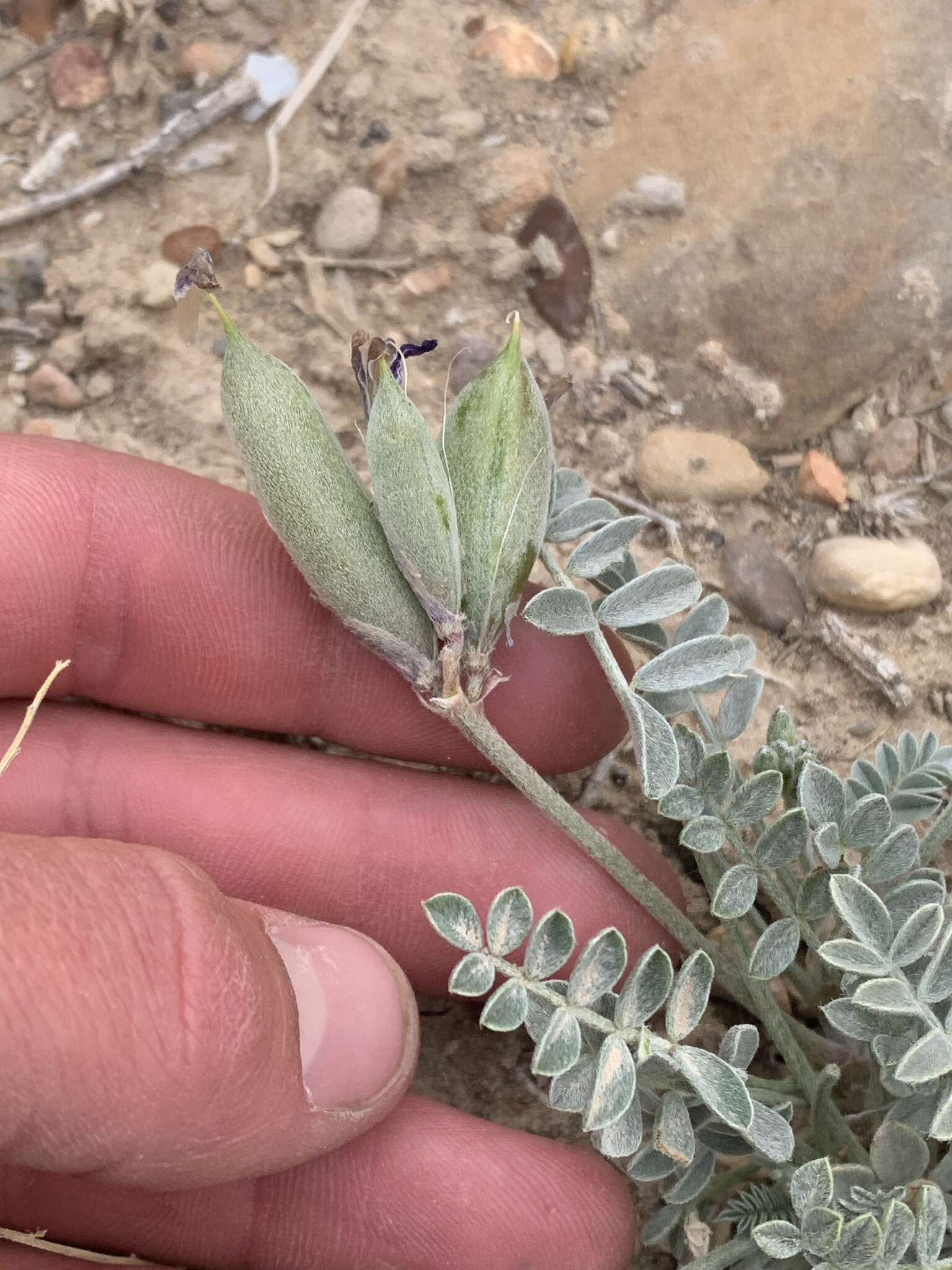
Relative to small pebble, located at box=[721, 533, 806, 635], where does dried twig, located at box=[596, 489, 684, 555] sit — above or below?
above

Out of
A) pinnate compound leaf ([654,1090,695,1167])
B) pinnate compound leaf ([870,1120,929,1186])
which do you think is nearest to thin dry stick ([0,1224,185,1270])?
pinnate compound leaf ([654,1090,695,1167])

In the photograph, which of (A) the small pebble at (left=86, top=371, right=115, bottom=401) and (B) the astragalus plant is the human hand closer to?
(B) the astragalus plant

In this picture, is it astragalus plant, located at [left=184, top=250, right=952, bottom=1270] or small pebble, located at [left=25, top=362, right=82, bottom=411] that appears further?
small pebble, located at [left=25, top=362, right=82, bottom=411]

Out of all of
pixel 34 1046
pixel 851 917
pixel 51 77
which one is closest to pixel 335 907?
pixel 34 1046

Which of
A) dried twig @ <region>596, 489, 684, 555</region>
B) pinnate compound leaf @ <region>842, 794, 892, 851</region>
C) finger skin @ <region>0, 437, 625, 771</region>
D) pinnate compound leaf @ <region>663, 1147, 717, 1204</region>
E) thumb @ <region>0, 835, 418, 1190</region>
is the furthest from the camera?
dried twig @ <region>596, 489, 684, 555</region>

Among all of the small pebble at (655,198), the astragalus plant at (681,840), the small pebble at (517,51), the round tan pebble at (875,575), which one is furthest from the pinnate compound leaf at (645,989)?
the small pebble at (517,51)

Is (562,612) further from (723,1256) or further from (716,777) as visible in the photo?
(723,1256)

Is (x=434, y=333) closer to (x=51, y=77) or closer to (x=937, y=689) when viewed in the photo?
(x=51, y=77)
